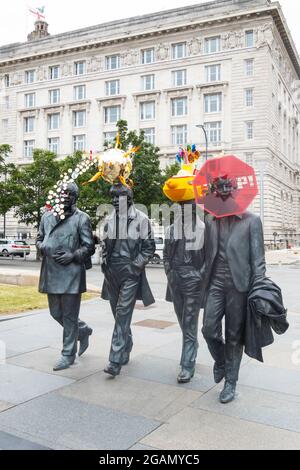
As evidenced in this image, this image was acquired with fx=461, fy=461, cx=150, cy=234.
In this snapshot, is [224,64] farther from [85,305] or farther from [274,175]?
[85,305]

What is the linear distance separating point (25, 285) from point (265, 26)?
39.0 m

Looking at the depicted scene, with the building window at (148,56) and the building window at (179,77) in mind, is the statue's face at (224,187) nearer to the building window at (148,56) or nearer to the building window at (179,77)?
the building window at (179,77)

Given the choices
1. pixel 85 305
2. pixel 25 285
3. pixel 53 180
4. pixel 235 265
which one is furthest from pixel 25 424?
pixel 53 180

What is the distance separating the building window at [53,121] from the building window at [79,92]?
3.14 metres

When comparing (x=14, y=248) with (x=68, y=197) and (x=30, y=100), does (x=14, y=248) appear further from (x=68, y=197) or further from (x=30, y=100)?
(x=68, y=197)

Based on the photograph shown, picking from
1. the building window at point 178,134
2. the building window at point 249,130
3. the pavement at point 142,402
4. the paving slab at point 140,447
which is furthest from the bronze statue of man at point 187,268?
the building window at point 178,134

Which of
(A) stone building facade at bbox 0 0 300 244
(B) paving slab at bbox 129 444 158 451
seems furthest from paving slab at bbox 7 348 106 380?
(A) stone building facade at bbox 0 0 300 244

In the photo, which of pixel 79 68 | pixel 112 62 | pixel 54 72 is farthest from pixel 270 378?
pixel 54 72

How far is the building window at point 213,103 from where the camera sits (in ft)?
151

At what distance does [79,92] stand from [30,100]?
23.6ft

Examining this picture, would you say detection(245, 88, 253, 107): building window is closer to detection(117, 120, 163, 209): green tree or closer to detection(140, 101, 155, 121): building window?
detection(140, 101, 155, 121): building window

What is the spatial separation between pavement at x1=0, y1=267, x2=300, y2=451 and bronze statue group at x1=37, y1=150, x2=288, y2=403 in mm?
245

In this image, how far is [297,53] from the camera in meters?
54.2

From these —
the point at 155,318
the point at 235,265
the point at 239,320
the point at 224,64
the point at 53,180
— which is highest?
the point at 224,64
